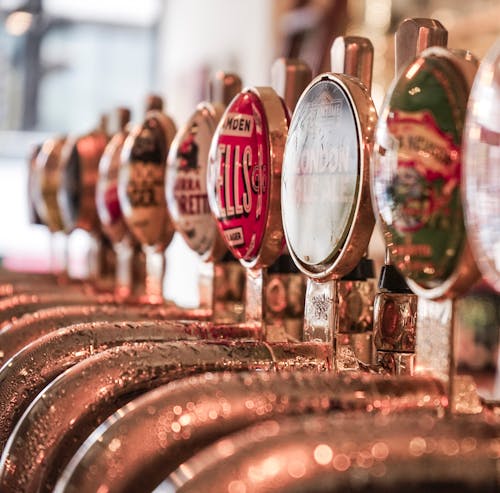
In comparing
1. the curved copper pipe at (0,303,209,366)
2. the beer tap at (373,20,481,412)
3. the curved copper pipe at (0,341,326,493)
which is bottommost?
the curved copper pipe at (0,341,326,493)

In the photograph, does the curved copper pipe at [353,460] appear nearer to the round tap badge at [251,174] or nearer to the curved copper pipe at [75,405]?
the curved copper pipe at [75,405]

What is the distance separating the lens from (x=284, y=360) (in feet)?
2.14

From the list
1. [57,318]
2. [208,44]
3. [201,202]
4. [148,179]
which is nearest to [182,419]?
[57,318]

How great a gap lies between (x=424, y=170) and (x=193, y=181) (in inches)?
17.3

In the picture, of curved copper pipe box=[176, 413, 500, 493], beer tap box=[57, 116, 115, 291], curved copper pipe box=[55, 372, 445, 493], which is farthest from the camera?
beer tap box=[57, 116, 115, 291]

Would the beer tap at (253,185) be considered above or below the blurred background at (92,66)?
below

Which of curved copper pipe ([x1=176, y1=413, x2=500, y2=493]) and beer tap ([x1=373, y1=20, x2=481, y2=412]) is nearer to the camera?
curved copper pipe ([x1=176, y1=413, x2=500, y2=493])

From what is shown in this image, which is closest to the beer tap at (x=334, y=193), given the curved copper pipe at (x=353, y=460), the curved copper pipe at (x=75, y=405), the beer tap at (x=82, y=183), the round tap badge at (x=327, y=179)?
the round tap badge at (x=327, y=179)

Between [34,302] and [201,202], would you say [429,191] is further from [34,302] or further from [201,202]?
[34,302]

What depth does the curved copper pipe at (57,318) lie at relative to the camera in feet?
2.72

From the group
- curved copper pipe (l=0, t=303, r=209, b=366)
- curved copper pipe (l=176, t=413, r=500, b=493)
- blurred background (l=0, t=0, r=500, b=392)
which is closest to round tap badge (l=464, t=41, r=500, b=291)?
curved copper pipe (l=176, t=413, r=500, b=493)

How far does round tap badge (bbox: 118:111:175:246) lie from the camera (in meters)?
1.12

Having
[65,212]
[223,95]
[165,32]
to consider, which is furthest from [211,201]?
A: [165,32]

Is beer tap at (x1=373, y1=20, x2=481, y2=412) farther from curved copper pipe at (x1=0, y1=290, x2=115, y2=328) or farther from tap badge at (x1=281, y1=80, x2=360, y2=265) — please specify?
curved copper pipe at (x1=0, y1=290, x2=115, y2=328)
